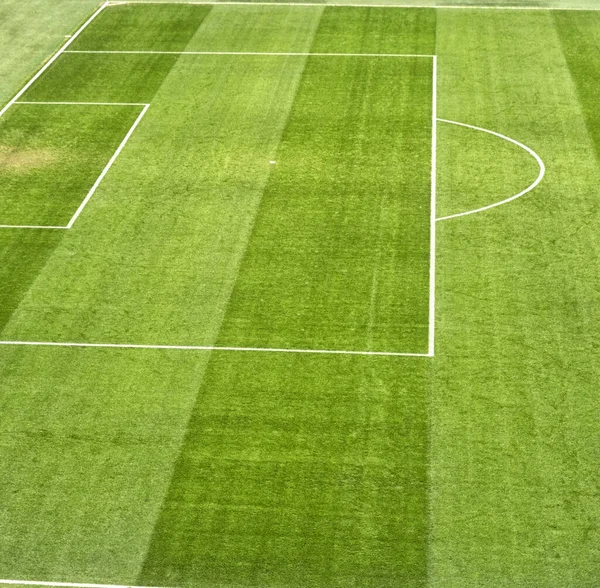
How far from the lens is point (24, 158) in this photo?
1032 inches

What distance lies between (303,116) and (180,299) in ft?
27.1

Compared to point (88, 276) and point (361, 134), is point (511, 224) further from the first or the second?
point (88, 276)

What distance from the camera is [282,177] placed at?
2481 centimetres

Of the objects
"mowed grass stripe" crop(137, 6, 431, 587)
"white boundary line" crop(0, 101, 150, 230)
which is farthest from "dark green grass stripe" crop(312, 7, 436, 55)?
"mowed grass stripe" crop(137, 6, 431, 587)

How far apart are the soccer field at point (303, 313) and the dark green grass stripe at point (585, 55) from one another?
0.12 metres

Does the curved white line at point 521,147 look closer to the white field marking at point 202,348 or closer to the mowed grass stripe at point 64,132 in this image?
A: the white field marking at point 202,348

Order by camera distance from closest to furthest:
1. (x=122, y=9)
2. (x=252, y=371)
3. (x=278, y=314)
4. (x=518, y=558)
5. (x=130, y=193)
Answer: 1. (x=518, y=558)
2. (x=252, y=371)
3. (x=278, y=314)
4. (x=130, y=193)
5. (x=122, y=9)

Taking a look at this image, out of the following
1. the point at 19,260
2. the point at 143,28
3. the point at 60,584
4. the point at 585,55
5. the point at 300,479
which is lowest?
the point at 585,55

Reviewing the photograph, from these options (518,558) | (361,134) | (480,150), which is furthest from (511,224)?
(518,558)

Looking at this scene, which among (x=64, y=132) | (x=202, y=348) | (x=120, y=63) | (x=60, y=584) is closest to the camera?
(x=60, y=584)

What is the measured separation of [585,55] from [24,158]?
1429 cm

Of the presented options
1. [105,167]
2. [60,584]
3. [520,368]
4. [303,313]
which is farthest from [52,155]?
[60,584]

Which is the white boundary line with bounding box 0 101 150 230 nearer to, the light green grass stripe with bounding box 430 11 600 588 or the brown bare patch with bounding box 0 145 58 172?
the brown bare patch with bounding box 0 145 58 172

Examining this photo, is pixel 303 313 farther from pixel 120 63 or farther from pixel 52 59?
pixel 52 59
